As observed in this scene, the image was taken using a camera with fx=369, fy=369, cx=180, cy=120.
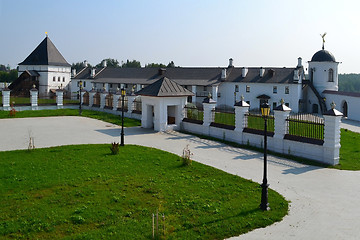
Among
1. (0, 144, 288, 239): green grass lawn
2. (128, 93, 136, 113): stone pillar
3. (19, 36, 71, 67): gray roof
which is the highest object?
(19, 36, 71, 67): gray roof

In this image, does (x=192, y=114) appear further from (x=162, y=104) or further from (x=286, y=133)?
(x=286, y=133)

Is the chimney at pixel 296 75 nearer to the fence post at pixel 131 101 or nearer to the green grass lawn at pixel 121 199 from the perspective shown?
the fence post at pixel 131 101

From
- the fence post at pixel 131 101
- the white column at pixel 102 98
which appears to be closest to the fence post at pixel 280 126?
the fence post at pixel 131 101

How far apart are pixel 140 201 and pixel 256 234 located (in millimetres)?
2972

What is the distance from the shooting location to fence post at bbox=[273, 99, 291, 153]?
1573 cm

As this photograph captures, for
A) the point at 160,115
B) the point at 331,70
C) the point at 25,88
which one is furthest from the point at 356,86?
the point at 160,115

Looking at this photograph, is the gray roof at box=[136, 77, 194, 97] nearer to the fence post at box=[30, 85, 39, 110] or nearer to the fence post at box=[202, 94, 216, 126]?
the fence post at box=[202, 94, 216, 126]

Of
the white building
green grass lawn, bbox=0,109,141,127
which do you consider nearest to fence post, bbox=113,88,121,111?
green grass lawn, bbox=0,109,141,127

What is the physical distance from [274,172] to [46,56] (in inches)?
1974

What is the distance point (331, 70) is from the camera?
40.6m

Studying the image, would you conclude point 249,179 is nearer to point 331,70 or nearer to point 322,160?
point 322,160

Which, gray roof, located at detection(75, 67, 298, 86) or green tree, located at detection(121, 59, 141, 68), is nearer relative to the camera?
gray roof, located at detection(75, 67, 298, 86)

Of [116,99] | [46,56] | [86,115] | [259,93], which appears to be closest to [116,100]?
[116,99]

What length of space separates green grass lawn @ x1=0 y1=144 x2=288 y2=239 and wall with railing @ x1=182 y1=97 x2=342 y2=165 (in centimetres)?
367
